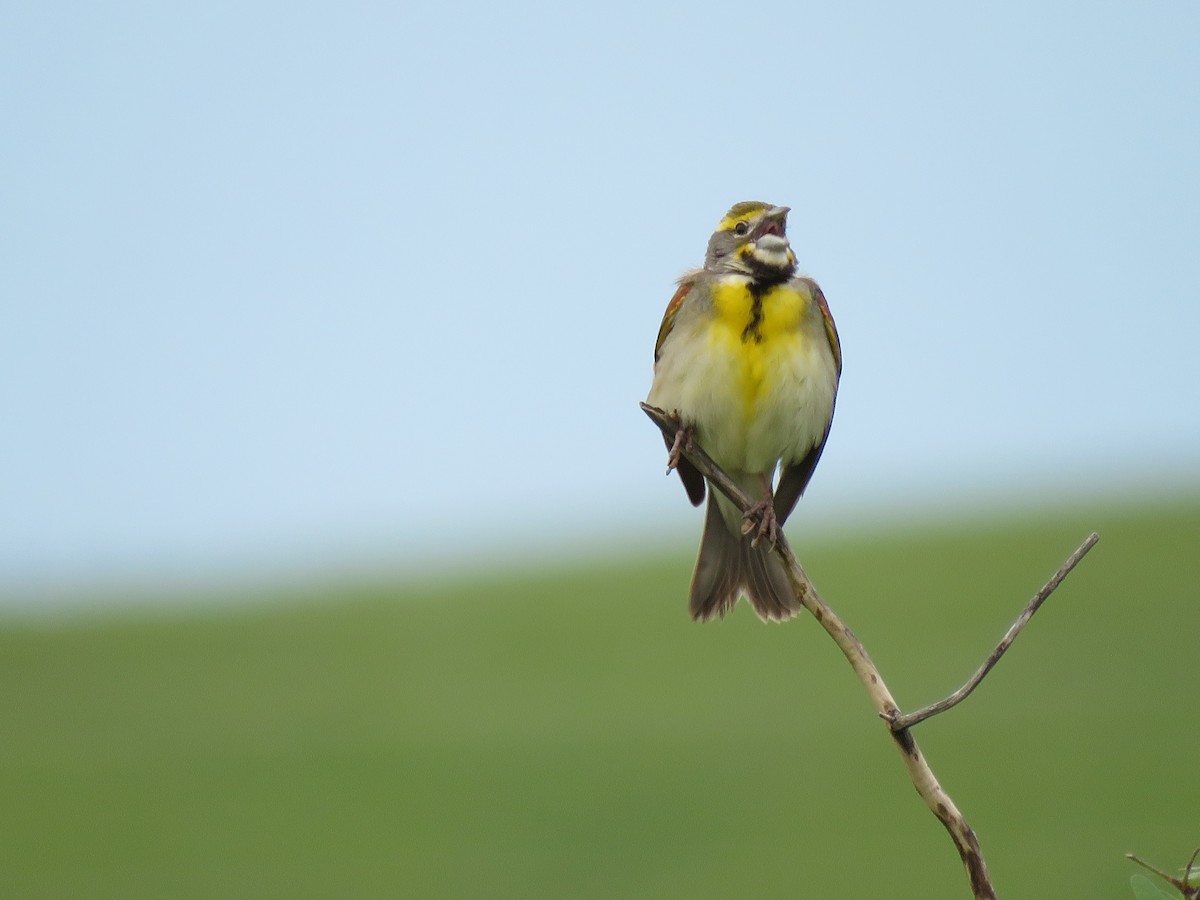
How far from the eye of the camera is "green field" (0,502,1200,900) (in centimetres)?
1424

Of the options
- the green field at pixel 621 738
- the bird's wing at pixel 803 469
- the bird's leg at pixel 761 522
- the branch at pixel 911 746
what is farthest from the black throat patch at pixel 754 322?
the green field at pixel 621 738

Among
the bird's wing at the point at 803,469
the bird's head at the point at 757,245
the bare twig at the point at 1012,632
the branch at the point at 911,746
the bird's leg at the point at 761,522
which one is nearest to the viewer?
the branch at the point at 911,746

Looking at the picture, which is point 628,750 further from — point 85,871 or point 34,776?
point 34,776

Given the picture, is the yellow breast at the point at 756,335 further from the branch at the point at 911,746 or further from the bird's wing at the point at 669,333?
the branch at the point at 911,746

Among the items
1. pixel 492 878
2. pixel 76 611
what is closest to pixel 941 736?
pixel 492 878

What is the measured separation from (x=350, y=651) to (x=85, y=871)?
24.1 ft

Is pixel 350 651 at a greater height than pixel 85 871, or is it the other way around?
pixel 350 651

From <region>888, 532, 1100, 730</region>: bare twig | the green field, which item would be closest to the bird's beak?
<region>888, 532, 1100, 730</region>: bare twig

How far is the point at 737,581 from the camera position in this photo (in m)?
6.15

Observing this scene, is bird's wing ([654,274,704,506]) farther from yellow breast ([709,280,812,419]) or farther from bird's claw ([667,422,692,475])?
bird's claw ([667,422,692,475])

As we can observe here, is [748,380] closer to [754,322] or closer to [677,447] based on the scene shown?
[754,322]

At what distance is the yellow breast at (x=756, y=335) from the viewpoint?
5883 mm

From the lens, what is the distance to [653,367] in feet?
20.9

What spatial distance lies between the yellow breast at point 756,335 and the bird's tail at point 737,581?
624 millimetres
